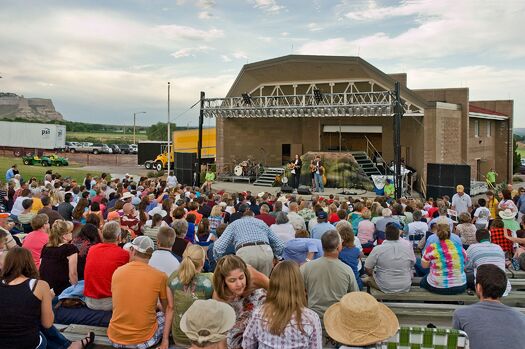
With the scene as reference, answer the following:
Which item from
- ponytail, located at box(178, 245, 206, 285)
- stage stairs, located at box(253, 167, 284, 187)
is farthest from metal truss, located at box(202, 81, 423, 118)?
ponytail, located at box(178, 245, 206, 285)

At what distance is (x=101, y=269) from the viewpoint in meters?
5.10

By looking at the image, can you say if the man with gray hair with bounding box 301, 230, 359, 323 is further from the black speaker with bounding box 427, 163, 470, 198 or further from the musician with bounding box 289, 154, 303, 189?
the musician with bounding box 289, 154, 303, 189

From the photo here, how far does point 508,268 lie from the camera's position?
7.07 m

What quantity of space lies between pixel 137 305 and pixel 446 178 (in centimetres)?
1809

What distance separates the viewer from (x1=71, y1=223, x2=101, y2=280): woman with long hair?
5633 millimetres

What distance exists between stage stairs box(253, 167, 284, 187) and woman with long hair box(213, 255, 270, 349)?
77.3 feet

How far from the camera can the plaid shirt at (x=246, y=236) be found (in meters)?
5.27

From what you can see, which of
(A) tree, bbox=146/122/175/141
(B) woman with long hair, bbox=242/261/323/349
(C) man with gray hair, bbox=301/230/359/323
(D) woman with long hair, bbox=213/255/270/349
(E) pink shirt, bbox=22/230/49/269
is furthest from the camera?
(A) tree, bbox=146/122/175/141

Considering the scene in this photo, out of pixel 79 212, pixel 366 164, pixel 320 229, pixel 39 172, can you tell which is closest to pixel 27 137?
pixel 39 172

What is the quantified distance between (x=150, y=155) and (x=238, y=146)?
47.7 feet

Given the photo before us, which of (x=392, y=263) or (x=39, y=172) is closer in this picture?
(x=392, y=263)

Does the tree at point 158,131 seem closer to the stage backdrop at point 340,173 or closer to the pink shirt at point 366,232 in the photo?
the stage backdrop at point 340,173

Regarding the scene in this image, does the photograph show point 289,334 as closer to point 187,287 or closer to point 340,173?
point 187,287

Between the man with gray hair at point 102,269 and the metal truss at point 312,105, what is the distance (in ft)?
60.9
